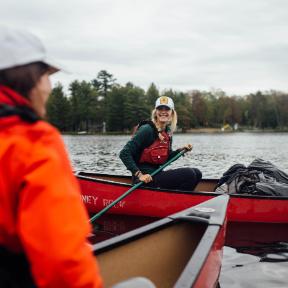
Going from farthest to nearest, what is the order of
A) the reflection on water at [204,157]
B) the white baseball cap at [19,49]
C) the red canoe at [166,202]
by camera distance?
the reflection on water at [204,157]
the red canoe at [166,202]
the white baseball cap at [19,49]

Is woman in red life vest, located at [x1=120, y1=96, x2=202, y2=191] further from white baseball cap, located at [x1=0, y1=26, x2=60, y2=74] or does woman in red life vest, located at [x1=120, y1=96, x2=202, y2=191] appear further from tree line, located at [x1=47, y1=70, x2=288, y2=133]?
tree line, located at [x1=47, y1=70, x2=288, y2=133]

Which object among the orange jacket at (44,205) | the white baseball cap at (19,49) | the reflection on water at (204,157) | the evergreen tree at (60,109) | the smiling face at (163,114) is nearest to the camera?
the orange jacket at (44,205)

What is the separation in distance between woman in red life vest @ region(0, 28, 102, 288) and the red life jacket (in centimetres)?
472

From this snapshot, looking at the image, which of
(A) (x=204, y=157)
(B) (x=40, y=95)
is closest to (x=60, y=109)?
(A) (x=204, y=157)

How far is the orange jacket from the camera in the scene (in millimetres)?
1342

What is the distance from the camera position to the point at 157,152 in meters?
6.31

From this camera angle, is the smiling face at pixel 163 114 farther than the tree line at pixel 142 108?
No

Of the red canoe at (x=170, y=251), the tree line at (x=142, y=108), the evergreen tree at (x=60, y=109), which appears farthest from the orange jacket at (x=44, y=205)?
the evergreen tree at (x=60, y=109)

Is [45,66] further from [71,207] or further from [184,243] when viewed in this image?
[184,243]

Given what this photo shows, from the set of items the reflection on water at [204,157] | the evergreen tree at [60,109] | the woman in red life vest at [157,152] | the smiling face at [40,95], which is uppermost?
the evergreen tree at [60,109]

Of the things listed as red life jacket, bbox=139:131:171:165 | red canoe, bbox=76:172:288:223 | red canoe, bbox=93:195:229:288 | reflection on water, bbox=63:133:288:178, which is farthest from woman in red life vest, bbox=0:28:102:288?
reflection on water, bbox=63:133:288:178

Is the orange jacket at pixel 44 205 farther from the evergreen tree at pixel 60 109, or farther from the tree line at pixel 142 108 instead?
the evergreen tree at pixel 60 109

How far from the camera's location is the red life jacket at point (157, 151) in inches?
247

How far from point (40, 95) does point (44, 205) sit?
47 cm
